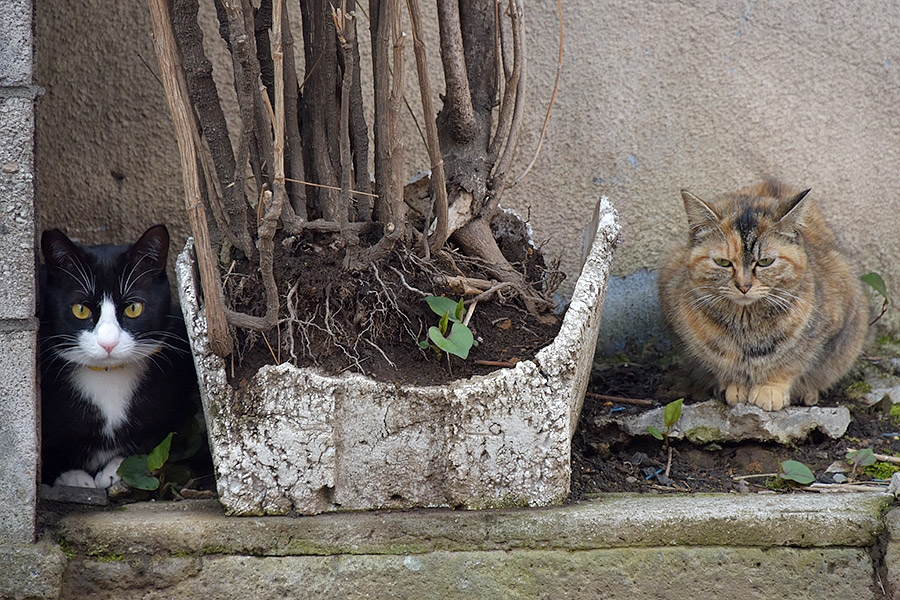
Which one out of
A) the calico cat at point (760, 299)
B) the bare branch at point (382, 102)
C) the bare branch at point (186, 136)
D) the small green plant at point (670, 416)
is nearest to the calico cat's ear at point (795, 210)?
the calico cat at point (760, 299)

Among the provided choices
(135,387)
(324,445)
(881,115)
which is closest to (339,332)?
(324,445)

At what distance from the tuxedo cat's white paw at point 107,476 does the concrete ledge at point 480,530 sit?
9.1 inches

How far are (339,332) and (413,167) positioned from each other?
1.13m

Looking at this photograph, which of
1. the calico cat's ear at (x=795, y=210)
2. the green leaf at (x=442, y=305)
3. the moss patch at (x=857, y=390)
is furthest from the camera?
the moss patch at (x=857, y=390)

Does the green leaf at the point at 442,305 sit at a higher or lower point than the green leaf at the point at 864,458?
higher

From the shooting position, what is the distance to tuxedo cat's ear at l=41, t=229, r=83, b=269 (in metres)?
1.94

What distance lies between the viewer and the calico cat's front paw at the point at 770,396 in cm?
224

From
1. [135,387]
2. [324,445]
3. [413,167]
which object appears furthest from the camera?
[413,167]

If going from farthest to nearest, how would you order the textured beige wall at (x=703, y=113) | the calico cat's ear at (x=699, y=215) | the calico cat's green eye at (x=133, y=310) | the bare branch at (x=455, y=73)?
the textured beige wall at (x=703, y=113) → the calico cat's ear at (x=699, y=215) → the calico cat's green eye at (x=133, y=310) → the bare branch at (x=455, y=73)

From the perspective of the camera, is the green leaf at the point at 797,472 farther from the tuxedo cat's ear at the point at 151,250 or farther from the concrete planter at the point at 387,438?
the tuxedo cat's ear at the point at 151,250

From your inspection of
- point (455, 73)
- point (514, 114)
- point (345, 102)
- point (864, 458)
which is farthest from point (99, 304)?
point (864, 458)

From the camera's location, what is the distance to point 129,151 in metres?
2.57

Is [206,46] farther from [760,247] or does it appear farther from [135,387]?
[760,247]

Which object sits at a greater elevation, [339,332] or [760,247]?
[760,247]
